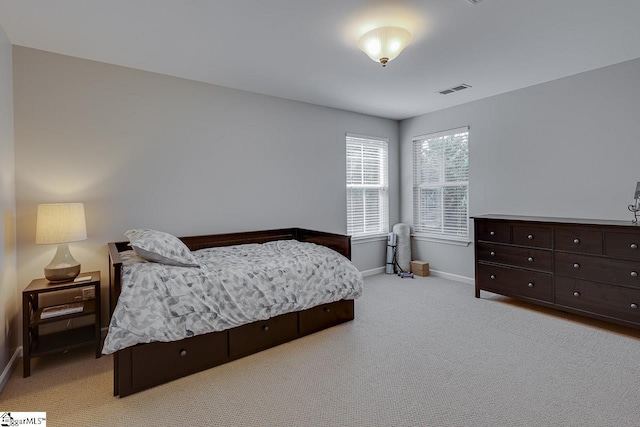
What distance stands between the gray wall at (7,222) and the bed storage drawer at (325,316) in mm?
2131

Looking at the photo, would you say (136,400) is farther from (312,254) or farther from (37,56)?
(37,56)

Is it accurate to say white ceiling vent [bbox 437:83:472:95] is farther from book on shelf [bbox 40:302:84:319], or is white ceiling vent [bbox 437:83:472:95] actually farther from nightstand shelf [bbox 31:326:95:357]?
nightstand shelf [bbox 31:326:95:357]

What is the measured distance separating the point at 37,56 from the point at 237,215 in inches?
86.0

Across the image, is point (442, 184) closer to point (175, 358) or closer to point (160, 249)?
point (160, 249)

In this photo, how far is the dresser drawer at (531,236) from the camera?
327 centimetres

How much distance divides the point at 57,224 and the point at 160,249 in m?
0.81

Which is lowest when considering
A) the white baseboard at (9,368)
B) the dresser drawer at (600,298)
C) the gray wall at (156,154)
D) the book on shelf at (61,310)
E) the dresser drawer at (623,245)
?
the white baseboard at (9,368)

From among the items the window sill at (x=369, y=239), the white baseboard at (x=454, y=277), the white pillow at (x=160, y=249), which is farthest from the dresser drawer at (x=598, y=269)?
the white pillow at (x=160, y=249)

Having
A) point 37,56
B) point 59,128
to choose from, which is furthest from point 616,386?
point 37,56

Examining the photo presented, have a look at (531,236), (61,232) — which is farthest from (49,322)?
(531,236)

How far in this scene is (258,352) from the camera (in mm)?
2621

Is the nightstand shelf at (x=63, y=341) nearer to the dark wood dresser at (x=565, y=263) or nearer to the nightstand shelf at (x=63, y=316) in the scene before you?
the nightstand shelf at (x=63, y=316)

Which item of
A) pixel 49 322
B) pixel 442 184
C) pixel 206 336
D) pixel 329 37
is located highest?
pixel 329 37

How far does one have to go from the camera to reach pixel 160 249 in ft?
7.92
